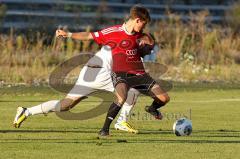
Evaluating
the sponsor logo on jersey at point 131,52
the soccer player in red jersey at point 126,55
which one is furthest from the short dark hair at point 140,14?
the sponsor logo on jersey at point 131,52

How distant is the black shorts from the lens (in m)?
16.2

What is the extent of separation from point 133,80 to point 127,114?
1204mm

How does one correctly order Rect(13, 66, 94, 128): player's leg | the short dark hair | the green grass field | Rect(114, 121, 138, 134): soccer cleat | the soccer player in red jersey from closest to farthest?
the green grass field → the short dark hair → the soccer player in red jersey → Rect(13, 66, 94, 128): player's leg → Rect(114, 121, 138, 134): soccer cleat

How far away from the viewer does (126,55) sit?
16.1m

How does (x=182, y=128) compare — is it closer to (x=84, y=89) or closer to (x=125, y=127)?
(x=125, y=127)

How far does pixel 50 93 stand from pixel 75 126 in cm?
972

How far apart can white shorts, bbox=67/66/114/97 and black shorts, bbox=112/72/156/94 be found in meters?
0.22

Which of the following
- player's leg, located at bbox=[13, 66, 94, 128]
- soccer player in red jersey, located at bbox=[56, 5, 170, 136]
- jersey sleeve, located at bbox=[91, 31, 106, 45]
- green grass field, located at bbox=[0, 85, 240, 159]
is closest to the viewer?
green grass field, located at bbox=[0, 85, 240, 159]

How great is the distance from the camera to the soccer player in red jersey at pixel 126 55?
Result: 15844mm

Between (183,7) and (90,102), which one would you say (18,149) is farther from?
(183,7)

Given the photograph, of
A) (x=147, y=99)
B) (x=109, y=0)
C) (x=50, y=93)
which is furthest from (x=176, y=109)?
(x=109, y=0)

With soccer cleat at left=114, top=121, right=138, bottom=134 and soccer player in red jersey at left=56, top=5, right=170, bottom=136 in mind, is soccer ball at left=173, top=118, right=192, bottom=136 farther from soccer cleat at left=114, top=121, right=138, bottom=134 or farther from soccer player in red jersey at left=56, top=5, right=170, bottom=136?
soccer cleat at left=114, top=121, right=138, bottom=134

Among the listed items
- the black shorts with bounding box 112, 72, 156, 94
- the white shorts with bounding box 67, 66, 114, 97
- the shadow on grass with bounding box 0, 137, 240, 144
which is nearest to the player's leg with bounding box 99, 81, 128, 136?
the black shorts with bounding box 112, 72, 156, 94

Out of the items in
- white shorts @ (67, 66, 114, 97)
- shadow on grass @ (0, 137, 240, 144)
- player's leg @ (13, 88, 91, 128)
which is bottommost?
shadow on grass @ (0, 137, 240, 144)
